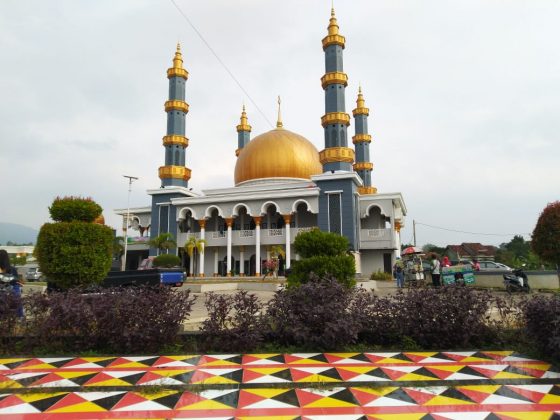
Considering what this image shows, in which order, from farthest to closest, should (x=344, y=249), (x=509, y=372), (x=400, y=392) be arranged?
(x=344, y=249)
(x=509, y=372)
(x=400, y=392)

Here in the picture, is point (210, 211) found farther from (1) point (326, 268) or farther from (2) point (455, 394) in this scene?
(2) point (455, 394)

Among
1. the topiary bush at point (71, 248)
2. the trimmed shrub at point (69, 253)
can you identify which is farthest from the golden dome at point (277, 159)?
the trimmed shrub at point (69, 253)

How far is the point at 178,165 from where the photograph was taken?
110 ft

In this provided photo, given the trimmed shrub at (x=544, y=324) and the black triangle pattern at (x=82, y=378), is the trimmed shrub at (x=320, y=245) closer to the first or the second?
the trimmed shrub at (x=544, y=324)

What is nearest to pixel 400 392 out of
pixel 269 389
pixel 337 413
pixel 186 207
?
pixel 337 413

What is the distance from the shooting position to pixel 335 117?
27531mm

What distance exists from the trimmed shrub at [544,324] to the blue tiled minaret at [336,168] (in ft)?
68.2

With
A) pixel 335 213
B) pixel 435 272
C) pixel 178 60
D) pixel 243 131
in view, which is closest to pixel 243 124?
pixel 243 131

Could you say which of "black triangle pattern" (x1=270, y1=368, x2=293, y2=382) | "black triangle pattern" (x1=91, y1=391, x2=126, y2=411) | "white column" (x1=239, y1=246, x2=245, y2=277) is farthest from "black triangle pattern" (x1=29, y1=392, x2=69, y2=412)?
"white column" (x1=239, y1=246, x2=245, y2=277)

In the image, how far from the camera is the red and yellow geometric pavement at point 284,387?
3674 mm

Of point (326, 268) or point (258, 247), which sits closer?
point (326, 268)

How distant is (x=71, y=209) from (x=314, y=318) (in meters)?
6.60

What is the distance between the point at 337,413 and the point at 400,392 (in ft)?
3.16

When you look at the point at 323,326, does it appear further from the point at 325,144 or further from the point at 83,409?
the point at 325,144
